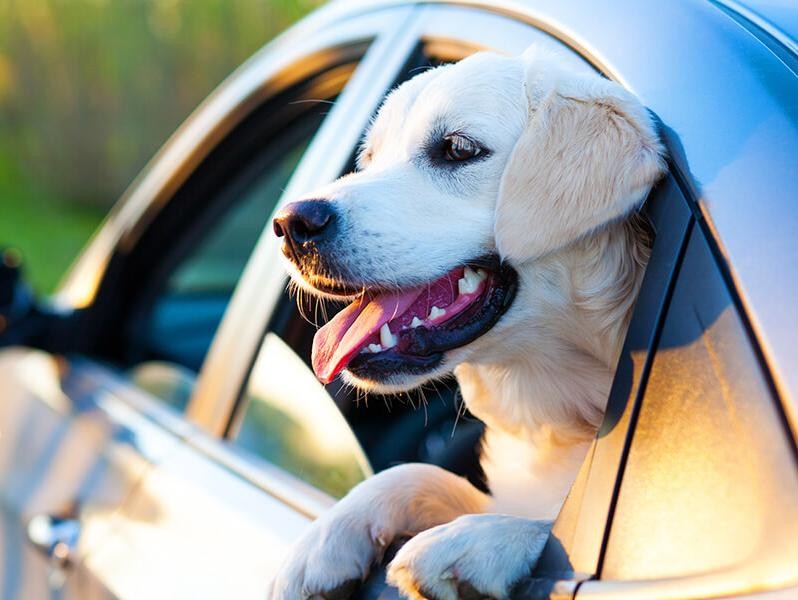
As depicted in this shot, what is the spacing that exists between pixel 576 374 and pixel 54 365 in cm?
198

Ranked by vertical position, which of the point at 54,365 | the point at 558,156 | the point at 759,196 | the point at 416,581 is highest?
the point at 759,196

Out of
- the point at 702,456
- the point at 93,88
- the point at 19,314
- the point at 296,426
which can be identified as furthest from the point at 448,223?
the point at 93,88

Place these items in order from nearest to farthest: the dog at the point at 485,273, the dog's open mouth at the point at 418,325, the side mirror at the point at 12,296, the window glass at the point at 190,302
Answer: the dog at the point at 485,273, the dog's open mouth at the point at 418,325, the window glass at the point at 190,302, the side mirror at the point at 12,296

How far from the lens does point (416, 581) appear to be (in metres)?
1.49

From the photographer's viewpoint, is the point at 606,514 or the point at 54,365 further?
the point at 54,365

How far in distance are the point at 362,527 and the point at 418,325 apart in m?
0.38

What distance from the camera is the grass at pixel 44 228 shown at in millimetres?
12133

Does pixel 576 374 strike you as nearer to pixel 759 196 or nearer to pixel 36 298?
pixel 759 196

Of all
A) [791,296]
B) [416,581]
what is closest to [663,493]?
[791,296]

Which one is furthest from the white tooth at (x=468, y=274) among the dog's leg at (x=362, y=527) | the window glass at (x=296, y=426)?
the window glass at (x=296, y=426)

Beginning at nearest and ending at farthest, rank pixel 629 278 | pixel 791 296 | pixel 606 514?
pixel 791 296, pixel 606 514, pixel 629 278

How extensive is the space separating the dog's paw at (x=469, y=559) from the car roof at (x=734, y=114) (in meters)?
0.46

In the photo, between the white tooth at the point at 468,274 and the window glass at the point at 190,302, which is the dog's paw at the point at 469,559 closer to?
the white tooth at the point at 468,274

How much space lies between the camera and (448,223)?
202cm
